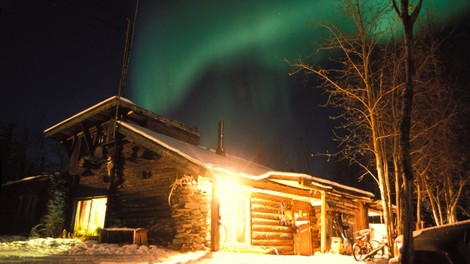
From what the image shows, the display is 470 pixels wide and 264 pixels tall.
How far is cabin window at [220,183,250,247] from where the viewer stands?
14.4 meters

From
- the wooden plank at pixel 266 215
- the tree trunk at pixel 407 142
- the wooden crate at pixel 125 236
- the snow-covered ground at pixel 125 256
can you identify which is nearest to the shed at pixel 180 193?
the wooden plank at pixel 266 215

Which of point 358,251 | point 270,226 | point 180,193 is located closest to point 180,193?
point 180,193

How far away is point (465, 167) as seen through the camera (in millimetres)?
19312

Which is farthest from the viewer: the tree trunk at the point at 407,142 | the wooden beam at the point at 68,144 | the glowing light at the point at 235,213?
the wooden beam at the point at 68,144

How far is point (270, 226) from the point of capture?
48.6 ft

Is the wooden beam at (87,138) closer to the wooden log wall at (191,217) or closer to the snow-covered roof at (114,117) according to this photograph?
the snow-covered roof at (114,117)

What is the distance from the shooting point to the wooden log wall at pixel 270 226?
46.3 ft

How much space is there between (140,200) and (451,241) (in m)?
11.0

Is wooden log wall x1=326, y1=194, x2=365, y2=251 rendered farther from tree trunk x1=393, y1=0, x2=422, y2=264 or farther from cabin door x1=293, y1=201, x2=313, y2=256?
tree trunk x1=393, y1=0, x2=422, y2=264

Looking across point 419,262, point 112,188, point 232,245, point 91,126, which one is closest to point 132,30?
point 91,126

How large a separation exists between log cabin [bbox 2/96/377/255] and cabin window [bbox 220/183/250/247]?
0.04 m

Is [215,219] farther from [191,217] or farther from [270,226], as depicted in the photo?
[270,226]

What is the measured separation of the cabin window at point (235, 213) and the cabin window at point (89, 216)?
538 cm

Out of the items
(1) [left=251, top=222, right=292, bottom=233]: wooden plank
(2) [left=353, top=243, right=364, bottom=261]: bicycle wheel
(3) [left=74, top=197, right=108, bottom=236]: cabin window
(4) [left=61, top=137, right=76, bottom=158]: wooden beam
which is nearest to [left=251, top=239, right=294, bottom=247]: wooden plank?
(1) [left=251, top=222, right=292, bottom=233]: wooden plank
